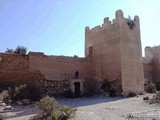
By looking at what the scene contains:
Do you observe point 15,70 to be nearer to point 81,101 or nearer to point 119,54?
point 81,101

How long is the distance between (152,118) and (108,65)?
12.8 meters

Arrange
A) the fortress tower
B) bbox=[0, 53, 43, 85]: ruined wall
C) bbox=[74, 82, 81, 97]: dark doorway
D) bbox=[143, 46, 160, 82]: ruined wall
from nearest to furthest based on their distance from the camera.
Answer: bbox=[0, 53, 43, 85]: ruined wall
the fortress tower
bbox=[74, 82, 81, 97]: dark doorway
bbox=[143, 46, 160, 82]: ruined wall

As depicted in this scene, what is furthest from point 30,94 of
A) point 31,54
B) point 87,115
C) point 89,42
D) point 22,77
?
point 89,42

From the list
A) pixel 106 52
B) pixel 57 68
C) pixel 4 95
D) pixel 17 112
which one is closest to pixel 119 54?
pixel 106 52

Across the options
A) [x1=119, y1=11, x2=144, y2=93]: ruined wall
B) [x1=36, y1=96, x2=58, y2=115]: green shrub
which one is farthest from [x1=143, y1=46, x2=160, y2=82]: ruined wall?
[x1=36, y1=96, x2=58, y2=115]: green shrub

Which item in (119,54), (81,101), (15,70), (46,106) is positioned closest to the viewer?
(46,106)

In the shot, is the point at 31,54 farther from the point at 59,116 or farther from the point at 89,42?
the point at 59,116

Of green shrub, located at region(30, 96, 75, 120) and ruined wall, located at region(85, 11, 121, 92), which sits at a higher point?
ruined wall, located at region(85, 11, 121, 92)

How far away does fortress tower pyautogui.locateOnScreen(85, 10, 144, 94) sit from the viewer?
22016mm

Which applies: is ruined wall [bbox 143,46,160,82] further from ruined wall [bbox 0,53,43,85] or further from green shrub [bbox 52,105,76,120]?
green shrub [bbox 52,105,76,120]

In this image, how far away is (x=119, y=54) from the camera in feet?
72.2

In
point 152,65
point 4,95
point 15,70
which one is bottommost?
point 4,95

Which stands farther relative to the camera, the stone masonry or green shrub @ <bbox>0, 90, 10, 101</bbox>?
the stone masonry

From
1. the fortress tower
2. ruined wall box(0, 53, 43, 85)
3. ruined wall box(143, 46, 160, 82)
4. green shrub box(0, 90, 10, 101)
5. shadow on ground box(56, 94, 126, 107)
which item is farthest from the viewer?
ruined wall box(143, 46, 160, 82)
